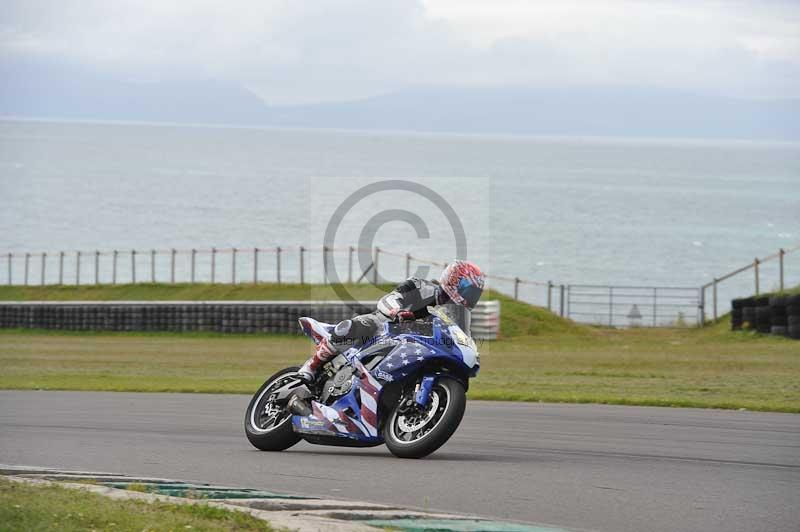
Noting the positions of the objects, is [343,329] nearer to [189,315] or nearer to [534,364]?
[534,364]

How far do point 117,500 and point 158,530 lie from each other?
109cm

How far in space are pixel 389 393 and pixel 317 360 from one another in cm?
98

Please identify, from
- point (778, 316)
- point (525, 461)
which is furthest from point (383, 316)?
point (778, 316)

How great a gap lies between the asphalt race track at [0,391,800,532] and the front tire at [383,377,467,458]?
0.49 ft

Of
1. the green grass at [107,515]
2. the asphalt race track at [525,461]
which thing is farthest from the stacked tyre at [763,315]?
the green grass at [107,515]

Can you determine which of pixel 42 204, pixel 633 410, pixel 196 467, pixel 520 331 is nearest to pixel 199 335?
pixel 520 331

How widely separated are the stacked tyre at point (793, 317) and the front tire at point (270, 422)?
19.3 meters

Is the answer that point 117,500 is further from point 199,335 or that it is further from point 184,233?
point 184,233

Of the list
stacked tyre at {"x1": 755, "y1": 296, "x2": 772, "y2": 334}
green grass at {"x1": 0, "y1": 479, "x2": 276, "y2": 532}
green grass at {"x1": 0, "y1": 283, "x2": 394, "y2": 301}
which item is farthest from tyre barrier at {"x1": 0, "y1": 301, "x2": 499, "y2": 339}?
green grass at {"x1": 0, "y1": 479, "x2": 276, "y2": 532}

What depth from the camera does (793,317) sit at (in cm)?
2794

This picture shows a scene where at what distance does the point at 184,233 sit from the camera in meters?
108

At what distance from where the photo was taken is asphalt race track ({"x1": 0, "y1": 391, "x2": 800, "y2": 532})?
8195 millimetres

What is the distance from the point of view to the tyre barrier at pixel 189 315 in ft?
107

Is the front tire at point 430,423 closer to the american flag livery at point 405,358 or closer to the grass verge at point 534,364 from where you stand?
the american flag livery at point 405,358
